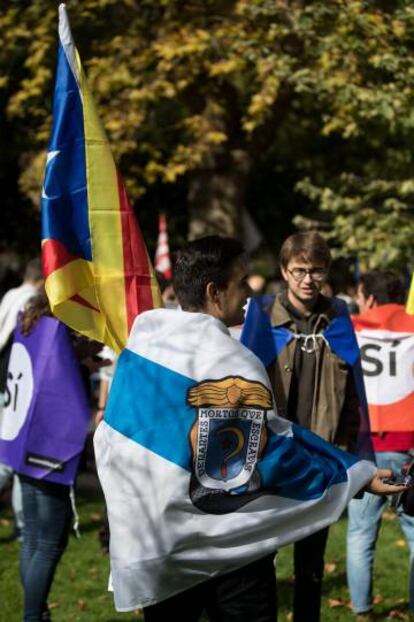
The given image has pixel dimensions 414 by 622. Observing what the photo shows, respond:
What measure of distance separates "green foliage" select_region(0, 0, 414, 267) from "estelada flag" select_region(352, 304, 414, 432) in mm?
1922

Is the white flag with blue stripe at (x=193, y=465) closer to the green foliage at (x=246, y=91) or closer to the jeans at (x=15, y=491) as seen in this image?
the jeans at (x=15, y=491)

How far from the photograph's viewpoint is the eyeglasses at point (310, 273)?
501cm

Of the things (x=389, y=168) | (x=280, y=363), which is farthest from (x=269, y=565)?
(x=389, y=168)

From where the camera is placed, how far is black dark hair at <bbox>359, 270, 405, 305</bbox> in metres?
6.30

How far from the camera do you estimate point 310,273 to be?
501 centimetres

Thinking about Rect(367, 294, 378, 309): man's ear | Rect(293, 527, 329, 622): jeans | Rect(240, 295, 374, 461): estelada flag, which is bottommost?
Rect(293, 527, 329, 622): jeans

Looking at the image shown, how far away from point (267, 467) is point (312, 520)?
0.29 m

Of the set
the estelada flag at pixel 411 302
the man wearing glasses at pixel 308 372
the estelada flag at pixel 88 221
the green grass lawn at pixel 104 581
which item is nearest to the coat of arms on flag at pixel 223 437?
the estelada flag at pixel 88 221

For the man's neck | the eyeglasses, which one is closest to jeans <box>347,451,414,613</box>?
the man's neck

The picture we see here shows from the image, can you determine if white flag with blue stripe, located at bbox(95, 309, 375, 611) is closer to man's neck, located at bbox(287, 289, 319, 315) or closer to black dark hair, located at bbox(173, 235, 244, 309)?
black dark hair, located at bbox(173, 235, 244, 309)

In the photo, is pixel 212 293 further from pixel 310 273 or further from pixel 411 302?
pixel 411 302

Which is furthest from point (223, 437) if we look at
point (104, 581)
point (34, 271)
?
point (34, 271)

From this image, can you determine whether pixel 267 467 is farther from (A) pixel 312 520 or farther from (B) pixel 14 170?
(B) pixel 14 170

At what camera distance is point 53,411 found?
541 centimetres
